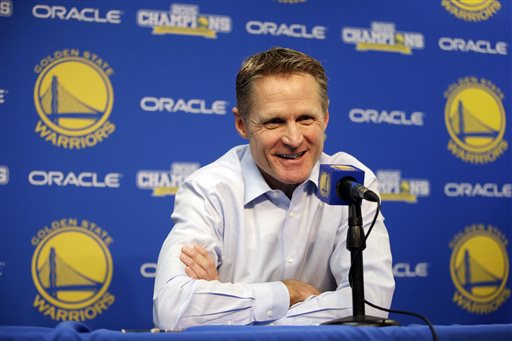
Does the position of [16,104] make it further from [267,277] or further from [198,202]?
[267,277]

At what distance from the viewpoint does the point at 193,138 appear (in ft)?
11.1

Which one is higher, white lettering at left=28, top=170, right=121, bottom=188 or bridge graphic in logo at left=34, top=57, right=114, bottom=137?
bridge graphic in logo at left=34, top=57, right=114, bottom=137

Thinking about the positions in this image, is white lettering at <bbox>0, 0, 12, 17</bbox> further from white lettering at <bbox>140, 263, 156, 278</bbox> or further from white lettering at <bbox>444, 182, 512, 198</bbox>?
white lettering at <bbox>444, 182, 512, 198</bbox>

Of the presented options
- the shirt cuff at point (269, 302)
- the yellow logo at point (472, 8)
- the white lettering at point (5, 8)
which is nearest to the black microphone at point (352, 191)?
the shirt cuff at point (269, 302)

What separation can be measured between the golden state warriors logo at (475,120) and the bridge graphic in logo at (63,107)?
207 centimetres

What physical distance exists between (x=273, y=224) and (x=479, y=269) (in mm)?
1943

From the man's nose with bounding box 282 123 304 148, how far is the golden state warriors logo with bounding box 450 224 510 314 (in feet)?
6.18

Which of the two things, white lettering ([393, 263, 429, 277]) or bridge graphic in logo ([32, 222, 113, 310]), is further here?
white lettering ([393, 263, 429, 277])

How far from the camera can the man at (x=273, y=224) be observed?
203 centimetres

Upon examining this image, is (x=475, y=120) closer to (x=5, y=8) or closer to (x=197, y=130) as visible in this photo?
(x=197, y=130)

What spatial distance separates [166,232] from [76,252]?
48 cm

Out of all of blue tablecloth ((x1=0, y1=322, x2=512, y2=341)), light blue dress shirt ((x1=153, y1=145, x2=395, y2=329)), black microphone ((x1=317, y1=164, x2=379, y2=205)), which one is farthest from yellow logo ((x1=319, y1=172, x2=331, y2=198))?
light blue dress shirt ((x1=153, y1=145, x2=395, y2=329))

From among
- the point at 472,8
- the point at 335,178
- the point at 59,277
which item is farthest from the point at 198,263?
the point at 472,8

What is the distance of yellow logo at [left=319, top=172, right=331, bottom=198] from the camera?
1595 mm
